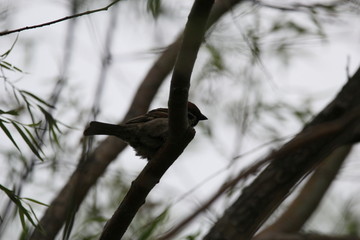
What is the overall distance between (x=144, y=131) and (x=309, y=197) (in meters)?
1.86

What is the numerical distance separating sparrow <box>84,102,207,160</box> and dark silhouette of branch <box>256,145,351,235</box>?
134 cm

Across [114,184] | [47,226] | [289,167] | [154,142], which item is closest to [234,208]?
[289,167]

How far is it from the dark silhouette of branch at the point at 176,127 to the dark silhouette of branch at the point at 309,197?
6.45ft

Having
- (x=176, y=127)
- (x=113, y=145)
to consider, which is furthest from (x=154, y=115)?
(x=113, y=145)

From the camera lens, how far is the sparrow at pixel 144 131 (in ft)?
11.7

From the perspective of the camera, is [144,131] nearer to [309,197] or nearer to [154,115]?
[154,115]

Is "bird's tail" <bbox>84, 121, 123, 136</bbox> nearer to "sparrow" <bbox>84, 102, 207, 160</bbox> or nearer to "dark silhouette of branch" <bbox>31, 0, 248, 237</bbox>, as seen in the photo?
"sparrow" <bbox>84, 102, 207, 160</bbox>

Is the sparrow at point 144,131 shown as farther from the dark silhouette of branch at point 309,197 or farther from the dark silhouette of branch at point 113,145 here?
the dark silhouette of branch at point 309,197

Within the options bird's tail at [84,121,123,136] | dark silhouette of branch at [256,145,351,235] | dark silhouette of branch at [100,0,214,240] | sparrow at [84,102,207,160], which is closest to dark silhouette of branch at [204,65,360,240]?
dark silhouette of branch at [100,0,214,240]

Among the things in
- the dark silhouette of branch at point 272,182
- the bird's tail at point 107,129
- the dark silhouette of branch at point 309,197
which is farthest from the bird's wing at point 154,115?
the dark silhouette of branch at point 309,197

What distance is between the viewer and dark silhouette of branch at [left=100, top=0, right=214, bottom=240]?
2.03m

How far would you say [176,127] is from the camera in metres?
2.52

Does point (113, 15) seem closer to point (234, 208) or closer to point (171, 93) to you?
point (171, 93)

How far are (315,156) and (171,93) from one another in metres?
0.92
